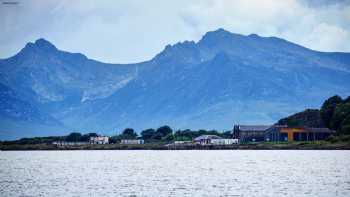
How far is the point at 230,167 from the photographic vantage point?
113125 millimetres

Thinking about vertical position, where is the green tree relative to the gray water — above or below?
above

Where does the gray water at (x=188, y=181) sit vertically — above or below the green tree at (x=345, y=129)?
below

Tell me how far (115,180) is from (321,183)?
23467 millimetres

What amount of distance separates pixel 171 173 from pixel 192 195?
29.8m

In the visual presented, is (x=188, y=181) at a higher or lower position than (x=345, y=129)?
Result: lower

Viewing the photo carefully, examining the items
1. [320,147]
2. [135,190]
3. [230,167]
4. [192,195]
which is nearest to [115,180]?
[135,190]

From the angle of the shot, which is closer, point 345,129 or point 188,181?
point 188,181

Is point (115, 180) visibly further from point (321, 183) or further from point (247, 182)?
point (321, 183)

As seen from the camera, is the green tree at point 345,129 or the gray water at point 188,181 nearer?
the gray water at point 188,181

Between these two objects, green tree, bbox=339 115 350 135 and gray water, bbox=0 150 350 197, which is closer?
gray water, bbox=0 150 350 197

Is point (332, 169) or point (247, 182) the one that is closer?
point (247, 182)

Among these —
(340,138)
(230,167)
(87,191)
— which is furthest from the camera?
(340,138)

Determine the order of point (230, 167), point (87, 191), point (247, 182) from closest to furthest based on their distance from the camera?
point (87, 191), point (247, 182), point (230, 167)

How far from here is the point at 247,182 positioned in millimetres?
84625
